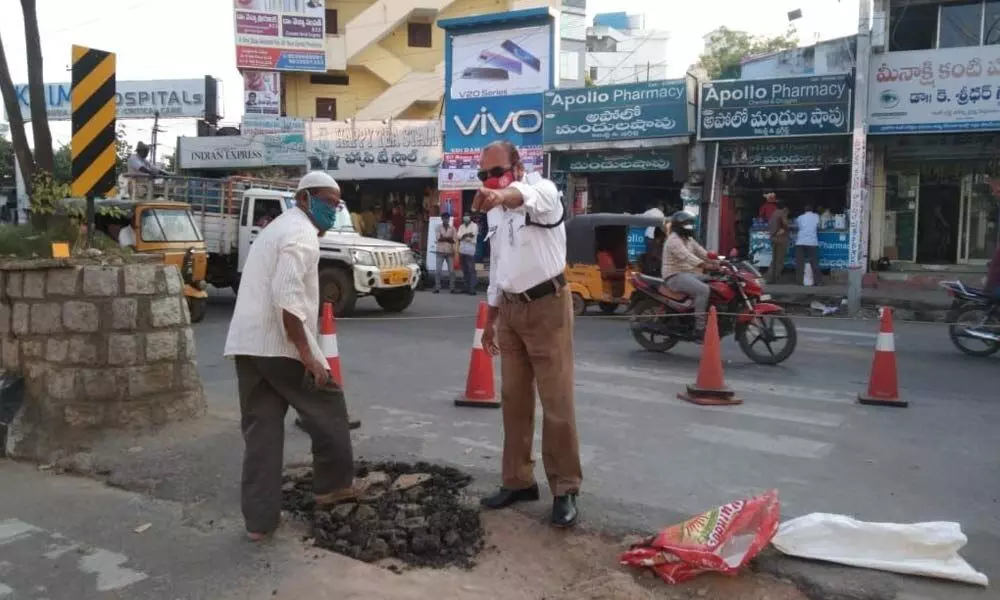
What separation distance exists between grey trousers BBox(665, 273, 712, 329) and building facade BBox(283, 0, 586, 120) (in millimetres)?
27815

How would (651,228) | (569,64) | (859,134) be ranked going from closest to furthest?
1. (651,228)
2. (859,134)
3. (569,64)

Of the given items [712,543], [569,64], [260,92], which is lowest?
[712,543]

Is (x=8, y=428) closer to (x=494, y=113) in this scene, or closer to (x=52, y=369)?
(x=52, y=369)

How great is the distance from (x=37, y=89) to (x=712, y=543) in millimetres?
6363

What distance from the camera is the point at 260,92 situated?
1371 inches

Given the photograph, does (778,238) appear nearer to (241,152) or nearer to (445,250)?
(445,250)

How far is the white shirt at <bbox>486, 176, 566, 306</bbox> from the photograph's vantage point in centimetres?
391

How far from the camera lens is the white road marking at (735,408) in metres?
6.45

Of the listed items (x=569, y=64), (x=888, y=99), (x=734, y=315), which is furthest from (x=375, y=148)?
(x=569, y=64)

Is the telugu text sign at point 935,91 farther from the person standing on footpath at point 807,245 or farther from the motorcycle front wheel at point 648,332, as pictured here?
A: the motorcycle front wheel at point 648,332

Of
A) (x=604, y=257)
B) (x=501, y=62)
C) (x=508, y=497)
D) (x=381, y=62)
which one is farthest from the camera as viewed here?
(x=381, y=62)

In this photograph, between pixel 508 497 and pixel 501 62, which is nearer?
pixel 508 497

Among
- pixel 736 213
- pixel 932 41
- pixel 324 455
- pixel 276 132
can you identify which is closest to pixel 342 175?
pixel 276 132

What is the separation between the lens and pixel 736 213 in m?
19.6
